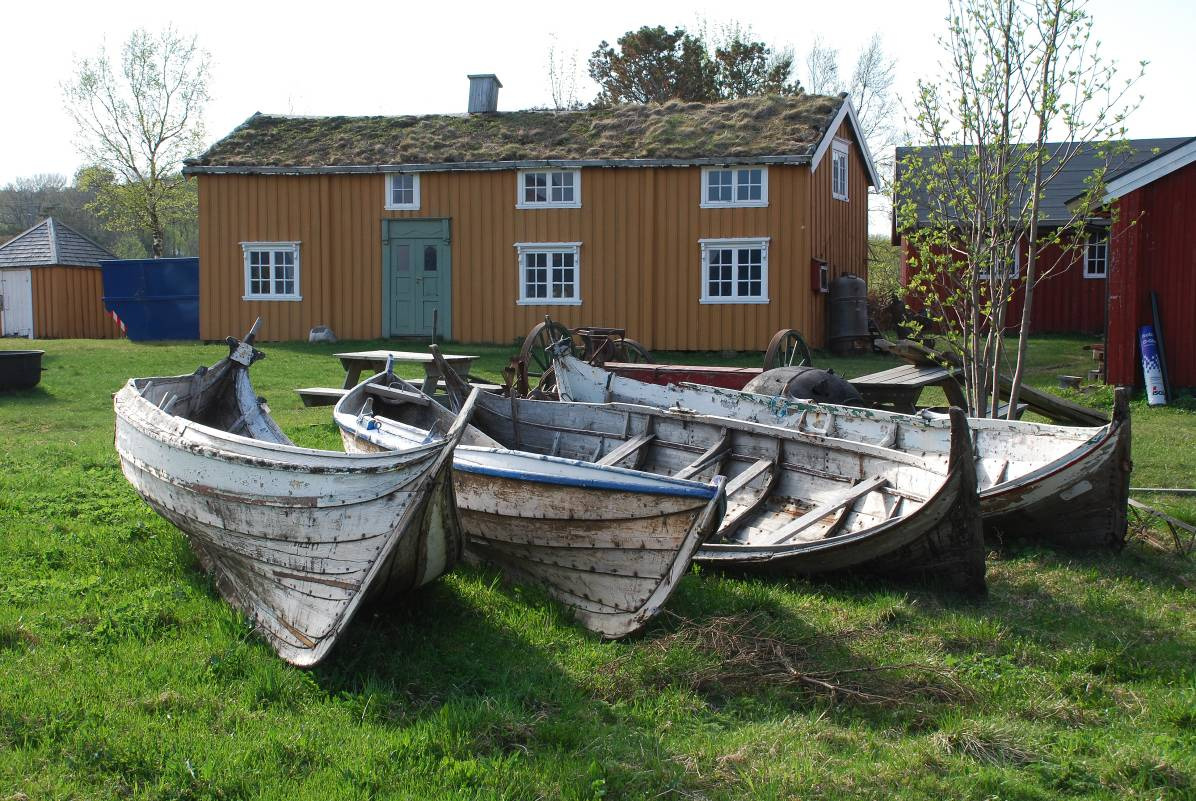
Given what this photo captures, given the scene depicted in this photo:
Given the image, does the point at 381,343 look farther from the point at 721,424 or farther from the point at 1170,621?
the point at 1170,621

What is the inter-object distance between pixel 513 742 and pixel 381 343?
58.7ft

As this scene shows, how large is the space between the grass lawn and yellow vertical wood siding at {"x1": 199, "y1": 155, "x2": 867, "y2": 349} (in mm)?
13984

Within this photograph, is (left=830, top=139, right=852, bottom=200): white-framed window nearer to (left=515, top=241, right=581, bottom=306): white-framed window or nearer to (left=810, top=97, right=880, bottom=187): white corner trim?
(left=810, top=97, right=880, bottom=187): white corner trim

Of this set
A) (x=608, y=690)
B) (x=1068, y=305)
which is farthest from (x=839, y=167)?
(x=608, y=690)

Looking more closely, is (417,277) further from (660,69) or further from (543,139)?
Answer: (660,69)

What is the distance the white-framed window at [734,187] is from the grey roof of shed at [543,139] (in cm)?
36

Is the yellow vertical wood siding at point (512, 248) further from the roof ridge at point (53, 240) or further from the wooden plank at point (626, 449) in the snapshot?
the wooden plank at point (626, 449)

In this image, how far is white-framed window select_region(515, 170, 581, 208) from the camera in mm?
20906

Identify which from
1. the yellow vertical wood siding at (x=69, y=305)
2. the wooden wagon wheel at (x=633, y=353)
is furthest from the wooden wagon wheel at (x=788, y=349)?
the yellow vertical wood siding at (x=69, y=305)

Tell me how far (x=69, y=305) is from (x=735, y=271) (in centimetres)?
1960

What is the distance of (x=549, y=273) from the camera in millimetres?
21188

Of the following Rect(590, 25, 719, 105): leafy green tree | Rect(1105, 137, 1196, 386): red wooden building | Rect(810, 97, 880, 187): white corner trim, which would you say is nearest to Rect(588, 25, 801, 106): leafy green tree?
Rect(590, 25, 719, 105): leafy green tree

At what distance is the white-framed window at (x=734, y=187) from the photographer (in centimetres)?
2003

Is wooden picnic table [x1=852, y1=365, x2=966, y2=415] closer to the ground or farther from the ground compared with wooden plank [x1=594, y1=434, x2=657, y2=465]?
farther from the ground
